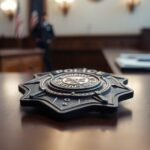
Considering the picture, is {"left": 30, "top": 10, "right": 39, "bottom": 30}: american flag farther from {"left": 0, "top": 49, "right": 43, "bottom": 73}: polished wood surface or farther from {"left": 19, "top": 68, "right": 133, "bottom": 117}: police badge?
{"left": 19, "top": 68, "right": 133, "bottom": 117}: police badge

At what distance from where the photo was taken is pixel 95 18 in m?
6.01

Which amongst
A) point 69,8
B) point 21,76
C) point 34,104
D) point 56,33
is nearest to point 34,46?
point 56,33

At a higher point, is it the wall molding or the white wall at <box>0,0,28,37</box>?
the white wall at <box>0,0,28,37</box>

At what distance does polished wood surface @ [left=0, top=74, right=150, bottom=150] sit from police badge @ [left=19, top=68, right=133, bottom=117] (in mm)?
29

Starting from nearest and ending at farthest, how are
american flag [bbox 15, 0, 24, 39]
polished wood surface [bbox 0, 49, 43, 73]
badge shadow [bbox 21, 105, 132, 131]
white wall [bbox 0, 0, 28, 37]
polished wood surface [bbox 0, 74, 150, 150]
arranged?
polished wood surface [bbox 0, 74, 150, 150] → badge shadow [bbox 21, 105, 132, 131] → polished wood surface [bbox 0, 49, 43, 73] → american flag [bbox 15, 0, 24, 39] → white wall [bbox 0, 0, 28, 37]

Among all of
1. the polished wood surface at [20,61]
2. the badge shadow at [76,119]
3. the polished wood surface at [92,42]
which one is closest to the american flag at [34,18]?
the polished wood surface at [92,42]

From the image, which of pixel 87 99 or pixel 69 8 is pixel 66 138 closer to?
pixel 87 99

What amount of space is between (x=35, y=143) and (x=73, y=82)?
0.29 meters

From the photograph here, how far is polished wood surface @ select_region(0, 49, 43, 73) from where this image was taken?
3.89 meters

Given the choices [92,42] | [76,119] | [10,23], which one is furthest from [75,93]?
[10,23]

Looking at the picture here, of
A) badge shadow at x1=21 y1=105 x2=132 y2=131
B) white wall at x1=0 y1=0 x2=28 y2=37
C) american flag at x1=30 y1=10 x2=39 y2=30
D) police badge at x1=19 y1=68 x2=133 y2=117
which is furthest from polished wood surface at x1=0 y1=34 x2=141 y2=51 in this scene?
badge shadow at x1=21 y1=105 x2=132 y2=131

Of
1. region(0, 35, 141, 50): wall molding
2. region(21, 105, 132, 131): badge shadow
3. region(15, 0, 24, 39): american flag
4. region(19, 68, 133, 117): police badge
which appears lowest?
region(0, 35, 141, 50): wall molding

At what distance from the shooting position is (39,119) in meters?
0.81

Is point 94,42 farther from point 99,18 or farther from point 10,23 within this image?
point 10,23
